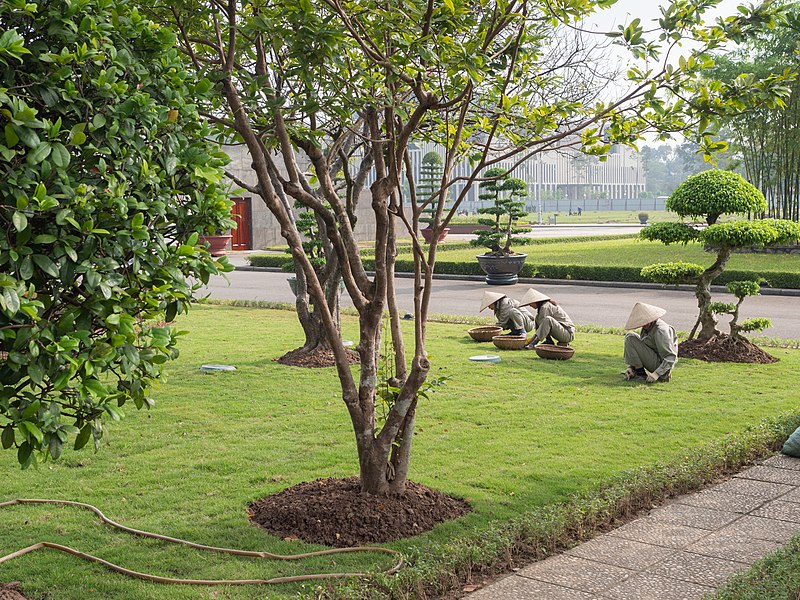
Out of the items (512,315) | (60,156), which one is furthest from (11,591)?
(512,315)

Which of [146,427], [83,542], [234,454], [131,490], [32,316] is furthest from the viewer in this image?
[146,427]

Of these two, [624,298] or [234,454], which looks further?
[624,298]

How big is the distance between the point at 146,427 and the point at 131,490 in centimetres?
166

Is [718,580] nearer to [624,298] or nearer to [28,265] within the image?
[28,265]

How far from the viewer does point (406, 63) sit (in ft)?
14.8

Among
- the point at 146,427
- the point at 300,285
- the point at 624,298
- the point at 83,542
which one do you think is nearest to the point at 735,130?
the point at 624,298

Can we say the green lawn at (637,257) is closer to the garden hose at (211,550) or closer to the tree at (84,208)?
the garden hose at (211,550)

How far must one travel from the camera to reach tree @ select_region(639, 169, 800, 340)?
10211mm

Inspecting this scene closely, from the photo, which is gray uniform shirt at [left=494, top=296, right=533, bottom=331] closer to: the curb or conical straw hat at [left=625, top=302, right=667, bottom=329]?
conical straw hat at [left=625, top=302, right=667, bottom=329]

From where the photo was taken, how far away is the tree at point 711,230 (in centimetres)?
1021

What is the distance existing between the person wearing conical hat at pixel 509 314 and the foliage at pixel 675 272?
5.30ft

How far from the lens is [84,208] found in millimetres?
2971

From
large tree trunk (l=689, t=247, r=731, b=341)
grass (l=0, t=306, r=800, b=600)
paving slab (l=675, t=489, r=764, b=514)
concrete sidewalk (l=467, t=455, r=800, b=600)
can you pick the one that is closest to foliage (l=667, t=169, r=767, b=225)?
large tree trunk (l=689, t=247, r=731, b=341)

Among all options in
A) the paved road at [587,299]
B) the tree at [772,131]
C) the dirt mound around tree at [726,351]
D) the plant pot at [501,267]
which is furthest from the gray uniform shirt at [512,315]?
the tree at [772,131]
